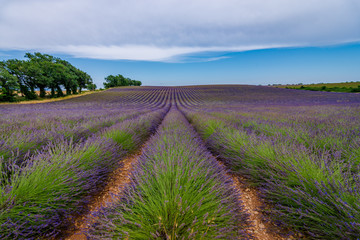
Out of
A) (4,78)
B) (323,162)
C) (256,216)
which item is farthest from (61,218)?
(4,78)

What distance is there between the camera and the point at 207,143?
4137 mm

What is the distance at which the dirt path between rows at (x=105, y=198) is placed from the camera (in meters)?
1.37

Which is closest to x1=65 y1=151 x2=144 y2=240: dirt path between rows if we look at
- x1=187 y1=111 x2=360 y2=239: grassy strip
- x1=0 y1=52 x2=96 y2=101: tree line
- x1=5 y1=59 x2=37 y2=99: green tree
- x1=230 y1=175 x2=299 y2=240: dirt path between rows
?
x1=230 y1=175 x2=299 y2=240: dirt path between rows

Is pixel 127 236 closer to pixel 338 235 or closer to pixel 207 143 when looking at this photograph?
pixel 338 235

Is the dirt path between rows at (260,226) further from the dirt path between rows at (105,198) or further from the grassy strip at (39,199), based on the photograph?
the grassy strip at (39,199)

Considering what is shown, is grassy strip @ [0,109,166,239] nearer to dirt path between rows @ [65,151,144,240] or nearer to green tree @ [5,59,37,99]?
dirt path between rows @ [65,151,144,240]

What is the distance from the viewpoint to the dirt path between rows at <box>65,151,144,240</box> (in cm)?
137

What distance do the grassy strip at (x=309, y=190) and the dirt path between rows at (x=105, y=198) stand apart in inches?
65.2

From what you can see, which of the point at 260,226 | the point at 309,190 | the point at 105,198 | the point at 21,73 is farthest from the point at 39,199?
the point at 21,73

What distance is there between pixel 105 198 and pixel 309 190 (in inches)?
95.1

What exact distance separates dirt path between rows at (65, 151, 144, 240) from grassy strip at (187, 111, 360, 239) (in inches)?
65.2

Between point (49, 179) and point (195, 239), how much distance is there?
1.53m

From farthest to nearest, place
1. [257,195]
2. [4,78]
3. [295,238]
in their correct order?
1. [4,78]
2. [257,195]
3. [295,238]

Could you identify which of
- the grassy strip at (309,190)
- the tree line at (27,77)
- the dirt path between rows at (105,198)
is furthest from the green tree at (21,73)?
the grassy strip at (309,190)
